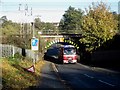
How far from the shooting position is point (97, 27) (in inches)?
2739

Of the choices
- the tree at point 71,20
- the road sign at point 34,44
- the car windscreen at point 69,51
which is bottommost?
the car windscreen at point 69,51

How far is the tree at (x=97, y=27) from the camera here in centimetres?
6894

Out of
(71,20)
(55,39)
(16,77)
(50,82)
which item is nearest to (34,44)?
(50,82)

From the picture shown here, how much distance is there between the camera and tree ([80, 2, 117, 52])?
68.9m

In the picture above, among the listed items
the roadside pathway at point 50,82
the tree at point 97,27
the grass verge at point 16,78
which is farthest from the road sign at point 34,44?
the tree at point 97,27

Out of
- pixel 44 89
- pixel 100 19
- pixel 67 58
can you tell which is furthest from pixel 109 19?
pixel 44 89

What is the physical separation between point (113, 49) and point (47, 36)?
42.2 meters

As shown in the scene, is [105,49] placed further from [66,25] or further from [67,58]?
[66,25]

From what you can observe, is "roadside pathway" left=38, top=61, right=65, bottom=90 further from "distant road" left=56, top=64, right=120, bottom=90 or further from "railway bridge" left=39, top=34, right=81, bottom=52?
"railway bridge" left=39, top=34, right=81, bottom=52

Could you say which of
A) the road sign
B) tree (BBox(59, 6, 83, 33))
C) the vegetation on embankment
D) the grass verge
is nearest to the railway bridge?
tree (BBox(59, 6, 83, 33))

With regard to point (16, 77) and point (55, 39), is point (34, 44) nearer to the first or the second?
point (16, 77)

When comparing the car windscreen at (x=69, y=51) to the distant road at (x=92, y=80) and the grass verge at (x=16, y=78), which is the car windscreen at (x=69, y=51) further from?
the grass verge at (x=16, y=78)

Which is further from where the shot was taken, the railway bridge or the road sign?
the railway bridge

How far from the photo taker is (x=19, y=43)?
67.6 m
